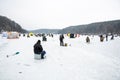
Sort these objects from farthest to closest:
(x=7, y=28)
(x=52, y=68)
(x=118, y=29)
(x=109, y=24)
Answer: (x=109, y=24)
(x=118, y=29)
(x=7, y=28)
(x=52, y=68)

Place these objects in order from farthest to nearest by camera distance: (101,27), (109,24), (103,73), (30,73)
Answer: (101,27) → (109,24) → (103,73) → (30,73)

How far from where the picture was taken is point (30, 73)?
7.79m

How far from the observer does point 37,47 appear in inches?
411

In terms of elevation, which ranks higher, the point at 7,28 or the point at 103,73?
the point at 7,28

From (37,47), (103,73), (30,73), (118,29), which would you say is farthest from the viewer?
(118,29)

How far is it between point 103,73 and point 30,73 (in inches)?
176

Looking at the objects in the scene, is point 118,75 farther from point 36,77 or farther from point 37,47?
point 37,47

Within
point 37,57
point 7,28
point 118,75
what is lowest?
point 118,75

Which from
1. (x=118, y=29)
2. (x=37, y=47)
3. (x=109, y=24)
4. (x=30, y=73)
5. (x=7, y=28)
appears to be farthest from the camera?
(x=109, y=24)

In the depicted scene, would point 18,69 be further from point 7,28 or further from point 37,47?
point 7,28

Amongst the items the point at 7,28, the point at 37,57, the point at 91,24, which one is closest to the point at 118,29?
the point at 91,24

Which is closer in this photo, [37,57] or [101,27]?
[37,57]

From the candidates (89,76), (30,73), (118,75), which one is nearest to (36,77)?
(30,73)

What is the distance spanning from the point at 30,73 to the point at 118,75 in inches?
209
